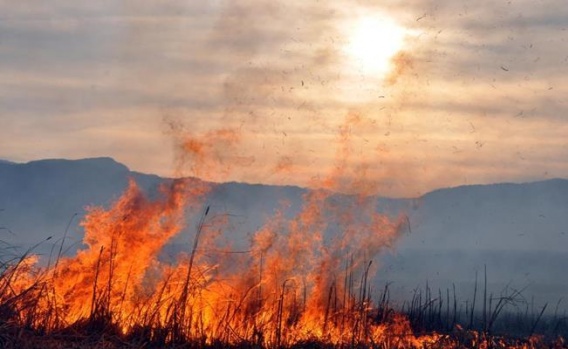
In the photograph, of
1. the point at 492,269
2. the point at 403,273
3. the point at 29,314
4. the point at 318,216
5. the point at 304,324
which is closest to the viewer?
the point at 29,314

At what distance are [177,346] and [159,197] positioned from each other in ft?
18.8

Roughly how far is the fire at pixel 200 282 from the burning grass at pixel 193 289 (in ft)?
0.09

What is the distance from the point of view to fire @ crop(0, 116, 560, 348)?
15047 millimetres

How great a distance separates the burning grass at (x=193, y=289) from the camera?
1476 centimetres

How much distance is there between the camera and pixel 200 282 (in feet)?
53.7

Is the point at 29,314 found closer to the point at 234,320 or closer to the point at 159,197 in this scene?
the point at 234,320

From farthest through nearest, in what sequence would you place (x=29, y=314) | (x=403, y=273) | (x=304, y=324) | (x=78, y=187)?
(x=78, y=187), (x=403, y=273), (x=304, y=324), (x=29, y=314)

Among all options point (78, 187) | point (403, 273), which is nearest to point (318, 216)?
point (403, 273)

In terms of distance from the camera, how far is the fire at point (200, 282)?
15047mm

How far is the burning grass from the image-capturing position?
48.4 ft

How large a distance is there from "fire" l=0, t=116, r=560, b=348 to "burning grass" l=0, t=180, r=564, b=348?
3 centimetres

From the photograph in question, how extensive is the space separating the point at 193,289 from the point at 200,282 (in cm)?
34

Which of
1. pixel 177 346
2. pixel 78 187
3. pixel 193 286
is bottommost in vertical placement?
pixel 177 346

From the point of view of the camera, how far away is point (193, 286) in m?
15.9
